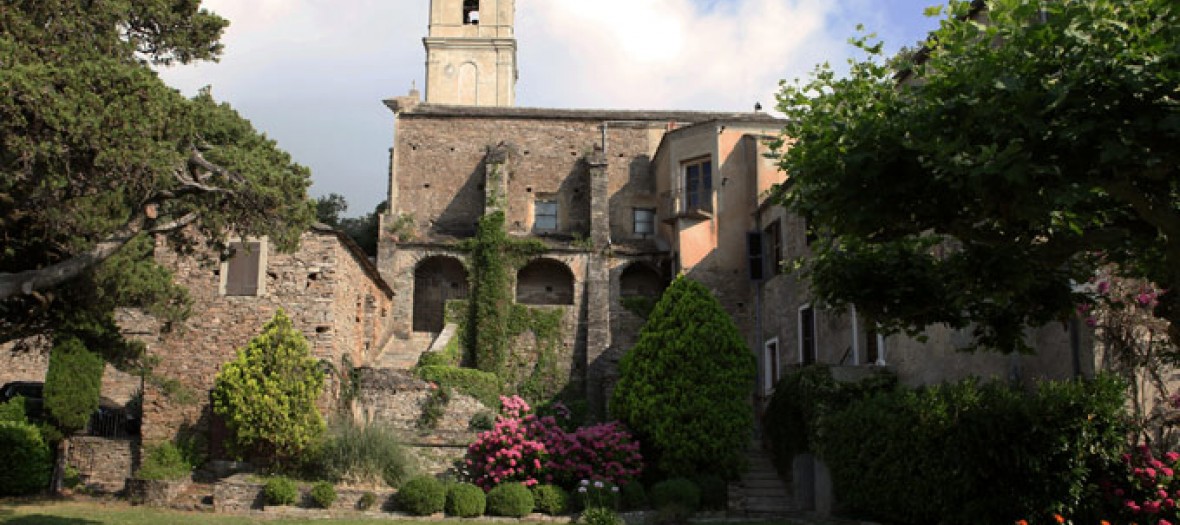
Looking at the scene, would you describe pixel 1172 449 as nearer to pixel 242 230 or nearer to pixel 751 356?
pixel 751 356

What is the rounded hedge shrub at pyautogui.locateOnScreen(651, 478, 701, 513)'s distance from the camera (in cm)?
2166

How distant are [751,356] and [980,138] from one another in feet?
48.6

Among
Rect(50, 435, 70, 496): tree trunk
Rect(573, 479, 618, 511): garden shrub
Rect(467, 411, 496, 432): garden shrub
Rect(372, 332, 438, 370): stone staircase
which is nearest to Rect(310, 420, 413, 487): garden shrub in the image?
Rect(467, 411, 496, 432): garden shrub

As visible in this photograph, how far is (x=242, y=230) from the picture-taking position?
16.0m

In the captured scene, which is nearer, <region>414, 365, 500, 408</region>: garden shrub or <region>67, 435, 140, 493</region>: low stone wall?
<region>67, 435, 140, 493</region>: low stone wall

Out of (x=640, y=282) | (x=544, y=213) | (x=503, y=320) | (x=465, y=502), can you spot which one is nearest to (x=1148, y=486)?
(x=465, y=502)

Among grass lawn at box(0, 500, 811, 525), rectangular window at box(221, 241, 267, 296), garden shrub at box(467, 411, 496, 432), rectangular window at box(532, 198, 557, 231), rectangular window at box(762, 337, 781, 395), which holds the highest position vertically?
rectangular window at box(532, 198, 557, 231)

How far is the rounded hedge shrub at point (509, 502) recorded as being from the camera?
20.9 meters

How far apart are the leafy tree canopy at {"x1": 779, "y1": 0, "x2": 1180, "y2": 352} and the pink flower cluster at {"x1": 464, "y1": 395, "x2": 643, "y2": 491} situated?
36.1 feet

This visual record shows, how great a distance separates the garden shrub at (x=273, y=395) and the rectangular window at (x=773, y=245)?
13576mm

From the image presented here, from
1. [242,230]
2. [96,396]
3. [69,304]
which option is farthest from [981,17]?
[96,396]

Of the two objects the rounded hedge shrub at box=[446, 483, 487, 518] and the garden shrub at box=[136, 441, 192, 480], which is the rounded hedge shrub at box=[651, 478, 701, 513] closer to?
the rounded hedge shrub at box=[446, 483, 487, 518]

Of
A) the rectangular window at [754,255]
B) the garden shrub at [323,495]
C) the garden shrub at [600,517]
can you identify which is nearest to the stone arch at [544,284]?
the rectangular window at [754,255]

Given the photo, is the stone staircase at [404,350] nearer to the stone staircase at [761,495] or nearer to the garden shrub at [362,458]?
the garden shrub at [362,458]
